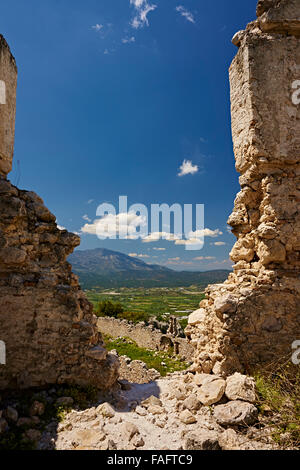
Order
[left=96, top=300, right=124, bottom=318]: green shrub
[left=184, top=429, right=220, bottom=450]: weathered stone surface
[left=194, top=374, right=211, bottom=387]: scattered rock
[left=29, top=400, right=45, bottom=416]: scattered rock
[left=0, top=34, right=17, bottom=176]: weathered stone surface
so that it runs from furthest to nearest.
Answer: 1. [left=96, top=300, right=124, bottom=318]: green shrub
2. [left=0, top=34, right=17, bottom=176]: weathered stone surface
3. [left=194, top=374, right=211, bottom=387]: scattered rock
4. [left=29, top=400, right=45, bottom=416]: scattered rock
5. [left=184, top=429, right=220, bottom=450]: weathered stone surface

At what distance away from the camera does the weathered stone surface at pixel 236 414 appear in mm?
3065

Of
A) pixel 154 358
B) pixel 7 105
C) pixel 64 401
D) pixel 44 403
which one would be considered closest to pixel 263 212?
pixel 64 401

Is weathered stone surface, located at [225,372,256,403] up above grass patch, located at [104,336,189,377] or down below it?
above

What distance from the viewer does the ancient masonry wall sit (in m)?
13.0

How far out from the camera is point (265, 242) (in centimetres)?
411

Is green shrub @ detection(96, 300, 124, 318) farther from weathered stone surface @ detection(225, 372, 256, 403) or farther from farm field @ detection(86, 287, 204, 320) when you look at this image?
weathered stone surface @ detection(225, 372, 256, 403)

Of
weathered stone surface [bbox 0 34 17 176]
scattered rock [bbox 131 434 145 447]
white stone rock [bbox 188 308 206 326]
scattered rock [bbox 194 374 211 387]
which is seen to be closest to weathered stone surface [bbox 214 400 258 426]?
scattered rock [bbox 194 374 211 387]

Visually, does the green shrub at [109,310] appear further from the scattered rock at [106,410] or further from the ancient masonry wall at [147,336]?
the scattered rock at [106,410]

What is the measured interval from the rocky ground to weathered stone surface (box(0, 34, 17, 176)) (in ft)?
13.4

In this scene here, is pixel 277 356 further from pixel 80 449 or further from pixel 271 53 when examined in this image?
pixel 271 53

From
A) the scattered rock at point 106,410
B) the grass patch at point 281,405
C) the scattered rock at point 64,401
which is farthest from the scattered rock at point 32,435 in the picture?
the grass patch at point 281,405

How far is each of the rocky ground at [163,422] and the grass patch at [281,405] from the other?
0.13 metres

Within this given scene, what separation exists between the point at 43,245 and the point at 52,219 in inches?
21.6

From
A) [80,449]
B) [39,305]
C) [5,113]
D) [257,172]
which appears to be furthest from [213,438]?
[5,113]
